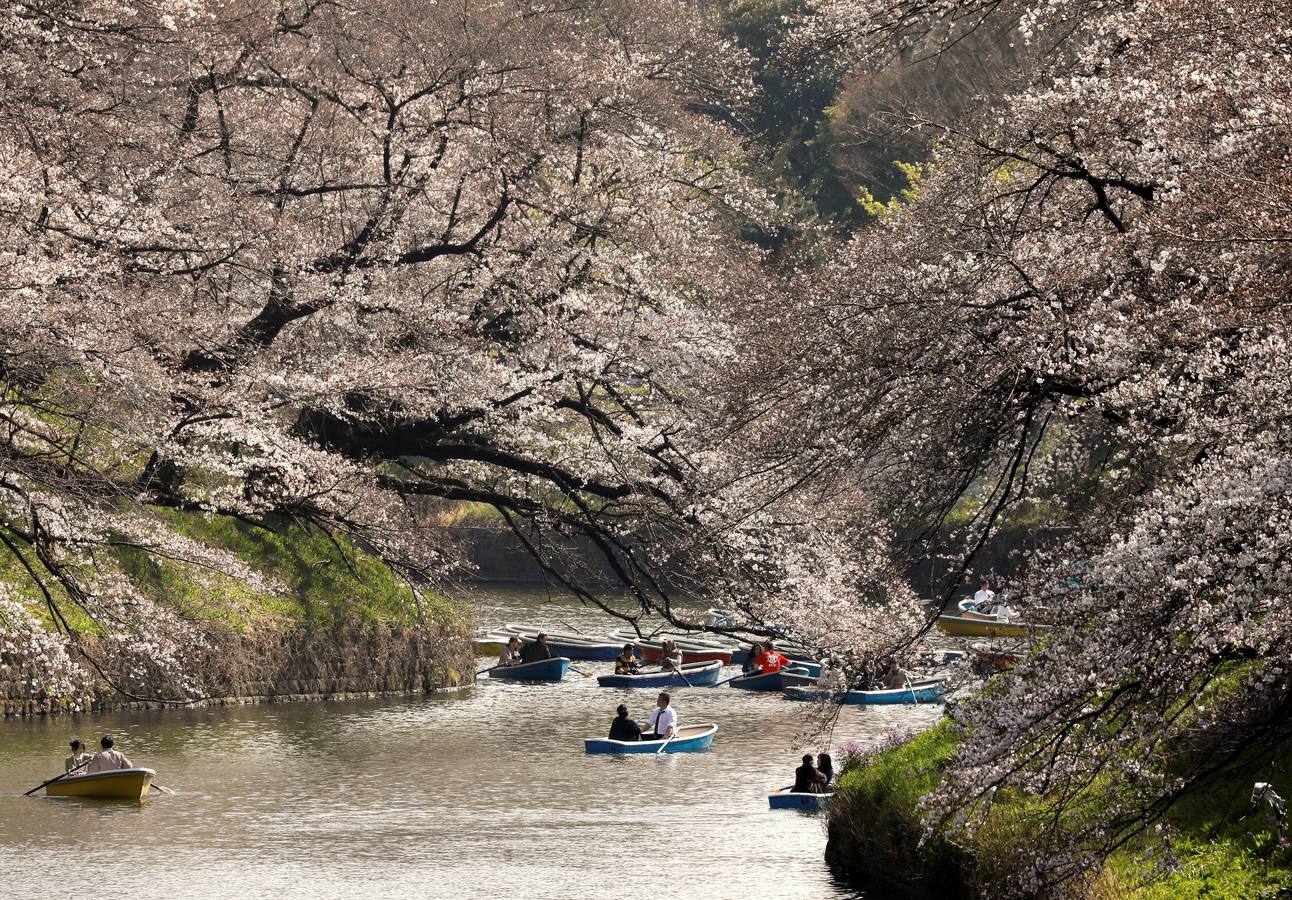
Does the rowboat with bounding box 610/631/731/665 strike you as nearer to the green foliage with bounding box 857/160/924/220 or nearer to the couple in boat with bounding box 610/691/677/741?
the couple in boat with bounding box 610/691/677/741

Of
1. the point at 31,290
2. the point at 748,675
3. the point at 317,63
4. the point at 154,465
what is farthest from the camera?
the point at 748,675

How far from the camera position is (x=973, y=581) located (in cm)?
4278

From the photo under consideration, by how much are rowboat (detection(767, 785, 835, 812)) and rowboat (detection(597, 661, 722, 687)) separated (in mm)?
10943

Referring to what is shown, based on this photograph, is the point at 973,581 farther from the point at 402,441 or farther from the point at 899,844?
the point at 899,844

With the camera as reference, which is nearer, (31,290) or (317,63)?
(31,290)

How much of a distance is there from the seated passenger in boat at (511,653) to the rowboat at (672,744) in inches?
269

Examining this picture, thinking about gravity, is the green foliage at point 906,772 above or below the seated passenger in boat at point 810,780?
above

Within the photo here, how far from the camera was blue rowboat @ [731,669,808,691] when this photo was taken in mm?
31234

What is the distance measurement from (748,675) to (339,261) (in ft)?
47.5

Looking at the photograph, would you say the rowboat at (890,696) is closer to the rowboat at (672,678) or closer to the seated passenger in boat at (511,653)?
the rowboat at (672,678)

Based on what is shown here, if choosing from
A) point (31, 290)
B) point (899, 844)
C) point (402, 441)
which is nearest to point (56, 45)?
point (31, 290)

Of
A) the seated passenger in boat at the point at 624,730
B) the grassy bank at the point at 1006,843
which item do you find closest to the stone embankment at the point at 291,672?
the seated passenger in boat at the point at 624,730

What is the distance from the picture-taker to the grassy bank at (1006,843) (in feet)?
34.4

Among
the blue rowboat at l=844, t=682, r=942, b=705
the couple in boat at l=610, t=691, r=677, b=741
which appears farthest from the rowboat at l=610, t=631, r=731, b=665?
the couple in boat at l=610, t=691, r=677, b=741
